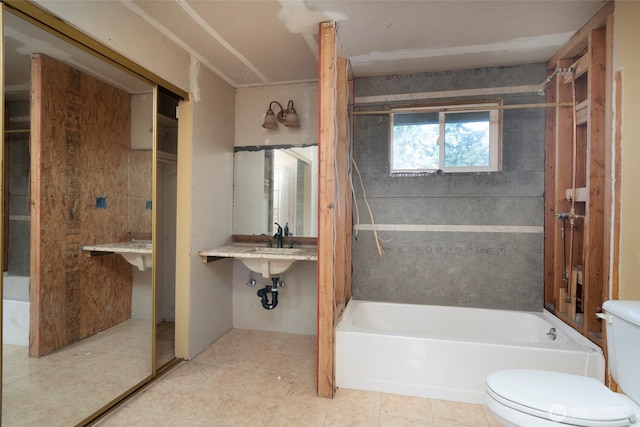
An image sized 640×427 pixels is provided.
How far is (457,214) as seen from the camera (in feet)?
8.66

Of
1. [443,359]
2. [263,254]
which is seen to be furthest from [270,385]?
[443,359]

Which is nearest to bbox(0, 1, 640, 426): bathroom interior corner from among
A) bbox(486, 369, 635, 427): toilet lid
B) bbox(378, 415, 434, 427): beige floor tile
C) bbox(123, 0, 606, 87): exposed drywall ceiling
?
bbox(123, 0, 606, 87): exposed drywall ceiling

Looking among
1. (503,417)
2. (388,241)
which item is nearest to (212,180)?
(388,241)

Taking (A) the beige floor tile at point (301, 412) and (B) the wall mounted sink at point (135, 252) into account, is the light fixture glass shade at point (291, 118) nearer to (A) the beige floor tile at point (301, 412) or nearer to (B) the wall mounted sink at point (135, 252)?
(B) the wall mounted sink at point (135, 252)

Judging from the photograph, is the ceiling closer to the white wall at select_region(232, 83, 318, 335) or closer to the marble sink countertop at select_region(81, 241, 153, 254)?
the white wall at select_region(232, 83, 318, 335)

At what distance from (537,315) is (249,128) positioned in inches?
120

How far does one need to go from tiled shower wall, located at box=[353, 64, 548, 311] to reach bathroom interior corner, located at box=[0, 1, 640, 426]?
0.05 ft

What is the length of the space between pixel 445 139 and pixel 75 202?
2.87 meters

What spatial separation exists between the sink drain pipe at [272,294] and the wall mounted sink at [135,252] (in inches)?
39.5

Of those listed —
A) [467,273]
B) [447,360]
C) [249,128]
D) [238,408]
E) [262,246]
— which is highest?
[249,128]

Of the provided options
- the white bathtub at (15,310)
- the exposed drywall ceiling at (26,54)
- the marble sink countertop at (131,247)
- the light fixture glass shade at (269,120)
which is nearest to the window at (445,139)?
the light fixture glass shade at (269,120)

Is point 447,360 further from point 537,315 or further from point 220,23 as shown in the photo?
point 220,23

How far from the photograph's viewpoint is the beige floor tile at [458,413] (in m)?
1.75

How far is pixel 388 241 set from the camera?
276 centimetres
